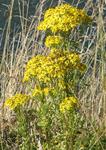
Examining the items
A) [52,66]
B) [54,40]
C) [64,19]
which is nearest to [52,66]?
[52,66]

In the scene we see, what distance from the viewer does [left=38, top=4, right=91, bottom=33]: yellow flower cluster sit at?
A: 285 centimetres

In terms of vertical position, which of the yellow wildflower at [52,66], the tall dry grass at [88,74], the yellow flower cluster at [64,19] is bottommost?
the tall dry grass at [88,74]

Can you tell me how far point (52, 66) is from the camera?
2760mm

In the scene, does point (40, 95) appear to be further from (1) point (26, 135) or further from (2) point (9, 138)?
(2) point (9, 138)

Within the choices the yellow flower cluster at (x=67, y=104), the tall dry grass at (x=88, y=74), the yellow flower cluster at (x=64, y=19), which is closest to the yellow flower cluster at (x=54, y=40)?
the yellow flower cluster at (x=64, y=19)

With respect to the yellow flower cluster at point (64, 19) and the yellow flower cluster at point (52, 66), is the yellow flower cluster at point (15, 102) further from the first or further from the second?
the yellow flower cluster at point (64, 19)

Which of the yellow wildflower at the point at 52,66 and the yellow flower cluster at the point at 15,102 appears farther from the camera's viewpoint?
the yellow flower cluster at the point at 15,102

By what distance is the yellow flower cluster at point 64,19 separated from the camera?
9.34 feet

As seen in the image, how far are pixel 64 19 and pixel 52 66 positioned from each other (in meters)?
0.31

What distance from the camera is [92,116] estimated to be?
151 inches

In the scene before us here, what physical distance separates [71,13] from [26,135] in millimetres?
833

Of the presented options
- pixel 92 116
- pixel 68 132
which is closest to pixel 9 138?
pixel 92 116

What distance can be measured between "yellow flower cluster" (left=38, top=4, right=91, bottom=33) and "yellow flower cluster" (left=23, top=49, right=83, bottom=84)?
0.15m

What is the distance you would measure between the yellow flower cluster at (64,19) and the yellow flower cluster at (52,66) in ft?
0.51
